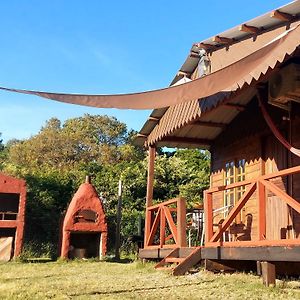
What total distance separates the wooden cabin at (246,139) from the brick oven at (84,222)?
12.7 feet

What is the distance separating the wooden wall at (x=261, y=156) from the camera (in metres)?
8.12

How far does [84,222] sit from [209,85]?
9.44 m

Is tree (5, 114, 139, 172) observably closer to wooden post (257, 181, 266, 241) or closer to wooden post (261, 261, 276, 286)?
wooden post (257, 181, 266, 241)

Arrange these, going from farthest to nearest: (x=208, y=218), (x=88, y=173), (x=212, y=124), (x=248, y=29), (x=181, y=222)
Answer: (x=88, y=173)
(x=212, y=124)
(x=181, y=222)
(x=208, y=218)
(x=248, y=29)

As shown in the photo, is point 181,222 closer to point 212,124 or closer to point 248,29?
point 212,124

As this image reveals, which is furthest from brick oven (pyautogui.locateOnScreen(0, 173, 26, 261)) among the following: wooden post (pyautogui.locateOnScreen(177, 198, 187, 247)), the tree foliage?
wooden post (pyautogui.locateOnScreen(177, 198, 187, 247))

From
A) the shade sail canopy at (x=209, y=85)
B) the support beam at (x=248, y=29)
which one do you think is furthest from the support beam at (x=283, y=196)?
the support beam at (x=248, y=29)

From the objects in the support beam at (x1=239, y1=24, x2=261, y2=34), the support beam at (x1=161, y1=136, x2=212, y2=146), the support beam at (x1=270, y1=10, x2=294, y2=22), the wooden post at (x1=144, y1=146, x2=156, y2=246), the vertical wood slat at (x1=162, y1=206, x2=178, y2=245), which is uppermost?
the support beam at (x1=239, y1=24, x2=261, y2=34)

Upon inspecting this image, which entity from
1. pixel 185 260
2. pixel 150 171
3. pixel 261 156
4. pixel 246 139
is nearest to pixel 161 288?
pixel 185 260

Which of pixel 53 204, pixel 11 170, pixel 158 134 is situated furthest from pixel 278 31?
pixel 11 170

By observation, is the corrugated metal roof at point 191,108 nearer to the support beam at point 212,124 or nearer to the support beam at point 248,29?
the support beam at point 248,29

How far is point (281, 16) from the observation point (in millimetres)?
6680

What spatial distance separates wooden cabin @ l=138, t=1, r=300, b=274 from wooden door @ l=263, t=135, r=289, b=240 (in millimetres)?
18

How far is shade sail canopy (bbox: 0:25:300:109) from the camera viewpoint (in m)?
5.56
